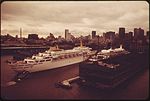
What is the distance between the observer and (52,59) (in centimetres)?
302

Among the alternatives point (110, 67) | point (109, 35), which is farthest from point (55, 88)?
point (109, 35)

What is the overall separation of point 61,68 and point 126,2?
1.26 meters

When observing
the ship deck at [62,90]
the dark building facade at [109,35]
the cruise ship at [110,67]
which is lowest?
the ship deck at [62,90]

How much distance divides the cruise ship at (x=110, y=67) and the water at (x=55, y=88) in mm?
88

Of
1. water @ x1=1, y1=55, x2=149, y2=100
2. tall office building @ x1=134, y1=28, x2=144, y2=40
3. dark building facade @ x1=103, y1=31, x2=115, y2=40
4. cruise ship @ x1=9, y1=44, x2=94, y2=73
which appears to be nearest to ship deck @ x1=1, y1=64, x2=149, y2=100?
water @ x1=1, y1=55, x2=149, y2=100

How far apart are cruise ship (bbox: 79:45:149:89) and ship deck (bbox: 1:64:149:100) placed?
0.28 feet

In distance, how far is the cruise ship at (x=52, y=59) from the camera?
299 cm

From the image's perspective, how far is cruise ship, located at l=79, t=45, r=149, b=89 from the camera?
2801 mm

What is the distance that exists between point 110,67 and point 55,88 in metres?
0.80

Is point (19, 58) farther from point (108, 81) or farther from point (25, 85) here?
point (108, 81)

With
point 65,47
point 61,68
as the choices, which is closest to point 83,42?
point 65,47

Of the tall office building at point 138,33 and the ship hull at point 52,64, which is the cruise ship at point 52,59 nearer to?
the ship hull at point 52,64

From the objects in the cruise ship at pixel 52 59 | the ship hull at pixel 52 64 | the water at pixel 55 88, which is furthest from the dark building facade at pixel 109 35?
the water at pixel 55 88

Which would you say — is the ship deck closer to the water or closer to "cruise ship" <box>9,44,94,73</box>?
the water
